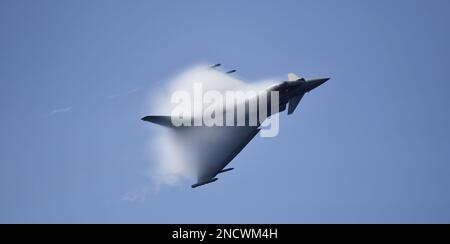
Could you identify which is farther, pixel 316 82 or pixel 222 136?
pixel 222 136

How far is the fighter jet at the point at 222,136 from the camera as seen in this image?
68.8m

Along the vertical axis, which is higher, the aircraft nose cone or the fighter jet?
the aircraft nose cone

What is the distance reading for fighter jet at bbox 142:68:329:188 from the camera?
68.8 meters

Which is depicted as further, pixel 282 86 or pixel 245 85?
pixel 245 85

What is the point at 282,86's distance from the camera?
6844 cm

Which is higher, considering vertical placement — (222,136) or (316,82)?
(316,82)

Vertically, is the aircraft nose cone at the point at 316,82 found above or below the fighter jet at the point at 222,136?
above

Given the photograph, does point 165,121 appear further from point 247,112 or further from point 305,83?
point 305,83

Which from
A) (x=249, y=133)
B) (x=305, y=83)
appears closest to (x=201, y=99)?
(x=249, y=133)

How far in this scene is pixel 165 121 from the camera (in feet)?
222

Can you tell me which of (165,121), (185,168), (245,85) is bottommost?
(185,168)

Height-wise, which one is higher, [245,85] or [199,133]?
[245,85]

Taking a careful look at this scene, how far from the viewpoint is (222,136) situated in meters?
71.3

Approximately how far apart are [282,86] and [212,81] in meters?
10.4
